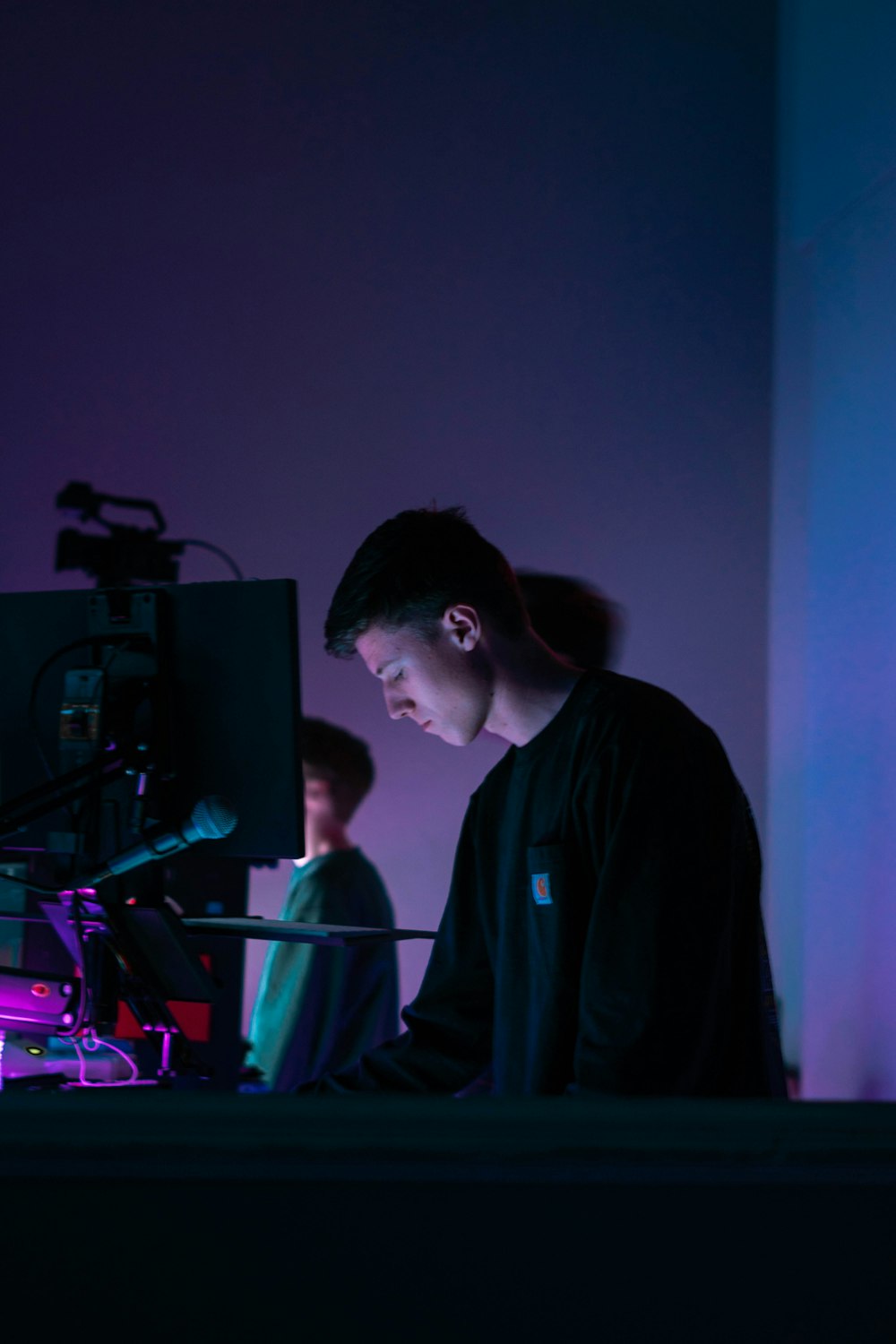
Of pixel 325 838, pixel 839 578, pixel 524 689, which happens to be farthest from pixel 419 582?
pixel 839 578

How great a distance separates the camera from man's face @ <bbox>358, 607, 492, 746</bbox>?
1.33m

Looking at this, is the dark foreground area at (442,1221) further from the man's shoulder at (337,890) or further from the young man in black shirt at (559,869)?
the man's shoulder at (337,890)

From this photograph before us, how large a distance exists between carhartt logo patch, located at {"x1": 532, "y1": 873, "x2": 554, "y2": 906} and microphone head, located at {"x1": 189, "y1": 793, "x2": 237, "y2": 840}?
1.10 feet

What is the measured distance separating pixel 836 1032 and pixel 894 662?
3.61 ft

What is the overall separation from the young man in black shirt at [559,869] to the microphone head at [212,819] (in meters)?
0.31

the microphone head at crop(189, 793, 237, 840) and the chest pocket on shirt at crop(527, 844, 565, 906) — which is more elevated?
the microphone head at crop(189, 793, 237, 840)

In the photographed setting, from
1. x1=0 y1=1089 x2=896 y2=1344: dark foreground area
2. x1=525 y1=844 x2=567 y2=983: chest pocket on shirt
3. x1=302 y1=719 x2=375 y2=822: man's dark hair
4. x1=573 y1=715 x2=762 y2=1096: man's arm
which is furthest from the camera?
x1=302 y1=719 x2=375 y2=822: man's dark hair

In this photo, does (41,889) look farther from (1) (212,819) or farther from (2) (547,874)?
(2) (547,874)

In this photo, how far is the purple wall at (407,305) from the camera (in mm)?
3586

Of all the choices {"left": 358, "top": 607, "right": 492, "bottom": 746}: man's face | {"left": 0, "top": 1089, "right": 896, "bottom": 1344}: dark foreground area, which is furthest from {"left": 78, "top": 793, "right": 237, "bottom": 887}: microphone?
{"left": 0, "top": 1089, "right": 896, "bottom": 1344}: dark foreground area

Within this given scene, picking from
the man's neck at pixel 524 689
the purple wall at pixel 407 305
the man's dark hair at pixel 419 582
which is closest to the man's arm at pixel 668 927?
the man's neck at pixel 524 689

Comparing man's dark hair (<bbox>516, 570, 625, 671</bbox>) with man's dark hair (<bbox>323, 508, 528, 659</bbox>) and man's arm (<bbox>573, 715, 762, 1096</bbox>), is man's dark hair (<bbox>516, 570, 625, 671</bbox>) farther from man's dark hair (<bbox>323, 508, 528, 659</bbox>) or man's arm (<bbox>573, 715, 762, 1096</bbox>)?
man's arm (<bbox>573, 715, 762, 1096</bbox>)

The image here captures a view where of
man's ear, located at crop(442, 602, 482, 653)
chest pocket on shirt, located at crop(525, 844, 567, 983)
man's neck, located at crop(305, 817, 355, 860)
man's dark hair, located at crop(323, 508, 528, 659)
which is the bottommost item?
man's neck, located at crop(305, 817, 355, 860)

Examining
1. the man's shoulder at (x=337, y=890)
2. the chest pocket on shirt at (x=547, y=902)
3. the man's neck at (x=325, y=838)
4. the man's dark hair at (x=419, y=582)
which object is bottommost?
the man's shoulder at (x=337, y=890)
